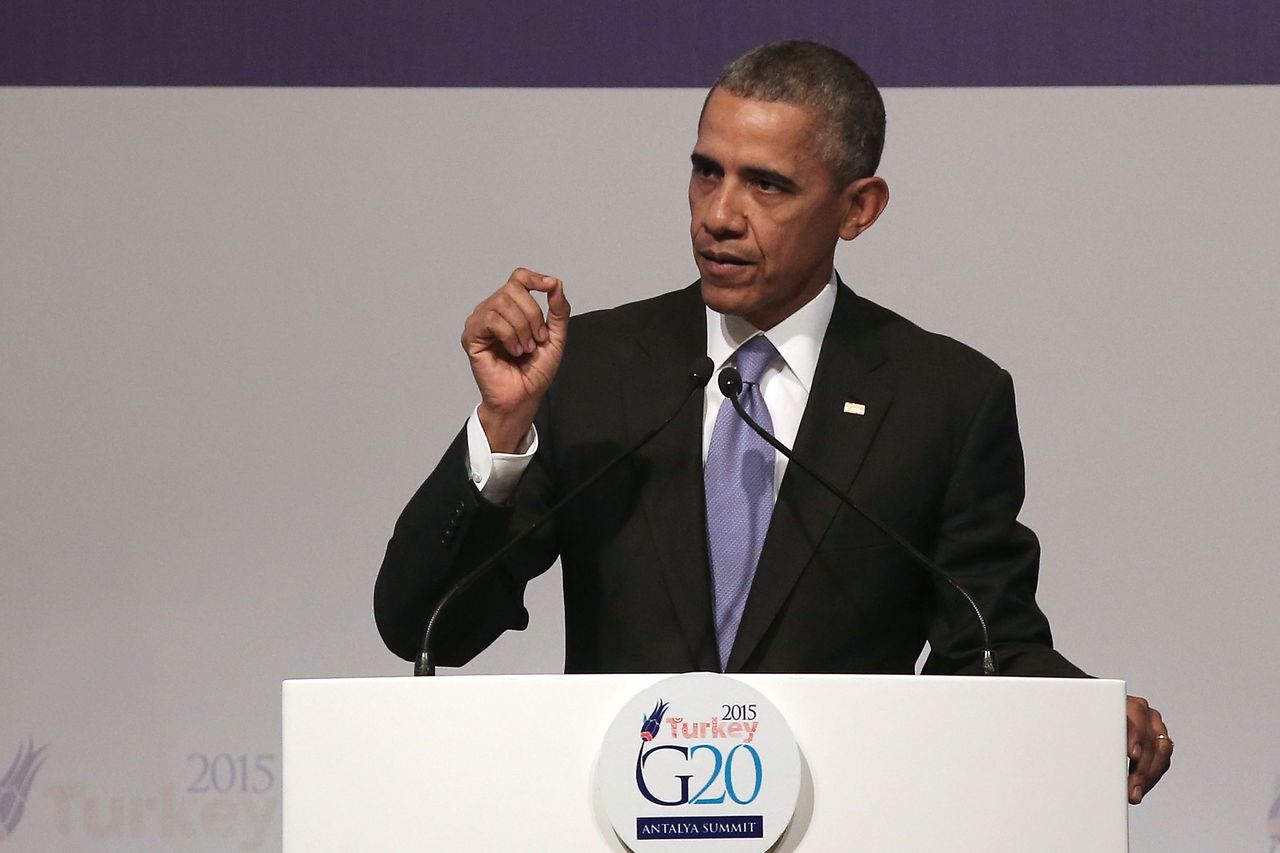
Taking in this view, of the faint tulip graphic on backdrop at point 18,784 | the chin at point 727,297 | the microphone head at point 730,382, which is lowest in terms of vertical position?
the faint tulip graphic on backdrop at point 18,784

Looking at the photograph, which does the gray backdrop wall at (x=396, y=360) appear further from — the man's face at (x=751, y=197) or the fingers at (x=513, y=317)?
the fingers at (x=513, y=317)

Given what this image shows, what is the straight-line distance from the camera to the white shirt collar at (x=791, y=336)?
191cm

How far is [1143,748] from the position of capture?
148 cm

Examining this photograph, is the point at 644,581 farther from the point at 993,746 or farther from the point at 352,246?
the point at 352,246

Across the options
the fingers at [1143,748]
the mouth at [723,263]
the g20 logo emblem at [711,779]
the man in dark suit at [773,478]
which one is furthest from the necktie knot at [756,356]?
the g20 logo emblem at [711,779]

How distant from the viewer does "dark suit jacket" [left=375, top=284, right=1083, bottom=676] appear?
1.78m

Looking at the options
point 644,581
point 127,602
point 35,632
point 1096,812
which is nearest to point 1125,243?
point 644,581

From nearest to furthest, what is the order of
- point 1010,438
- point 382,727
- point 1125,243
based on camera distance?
point 382,727 < point 1010,438 < point 1125,243

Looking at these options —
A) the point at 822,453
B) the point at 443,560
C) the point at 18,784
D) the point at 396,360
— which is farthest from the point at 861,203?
the point at 18,784

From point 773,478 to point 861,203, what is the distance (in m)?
0.39

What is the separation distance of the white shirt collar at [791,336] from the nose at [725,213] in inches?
5.9

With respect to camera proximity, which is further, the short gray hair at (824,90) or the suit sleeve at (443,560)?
the short gray hair at (824,90)

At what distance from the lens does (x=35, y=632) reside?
2.80 m

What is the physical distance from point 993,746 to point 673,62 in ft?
5.60
